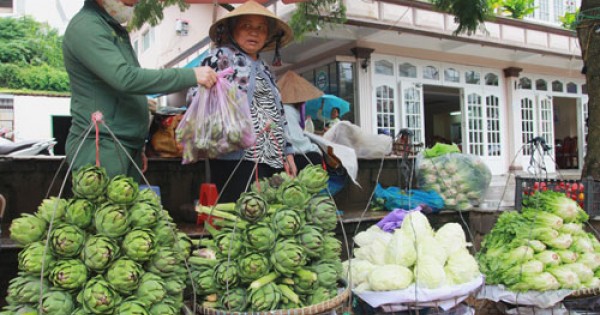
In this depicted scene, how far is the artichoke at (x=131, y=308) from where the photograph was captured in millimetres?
1149

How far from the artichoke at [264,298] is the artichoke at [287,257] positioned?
0.07 m

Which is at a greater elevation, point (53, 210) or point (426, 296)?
point (53, 210)

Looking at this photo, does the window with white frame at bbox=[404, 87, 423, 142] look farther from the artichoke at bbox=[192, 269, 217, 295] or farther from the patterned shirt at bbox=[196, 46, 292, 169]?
the artichoke at bbox=[192, 269, 217, 295]

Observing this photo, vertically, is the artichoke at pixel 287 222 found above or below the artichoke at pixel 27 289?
above

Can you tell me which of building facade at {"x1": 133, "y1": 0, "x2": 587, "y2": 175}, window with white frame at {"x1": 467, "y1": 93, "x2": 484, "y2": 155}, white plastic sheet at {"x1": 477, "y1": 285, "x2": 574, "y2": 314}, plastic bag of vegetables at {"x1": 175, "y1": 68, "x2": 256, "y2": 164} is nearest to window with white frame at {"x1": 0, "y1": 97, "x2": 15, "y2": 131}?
building facade at {"x1": 133, "y1": 0, "x2": 587, "y2": 175}

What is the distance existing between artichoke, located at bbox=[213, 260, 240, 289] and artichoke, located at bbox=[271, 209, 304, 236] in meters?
0.19

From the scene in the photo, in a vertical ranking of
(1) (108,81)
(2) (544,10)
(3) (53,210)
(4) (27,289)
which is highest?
(2) (544,10)

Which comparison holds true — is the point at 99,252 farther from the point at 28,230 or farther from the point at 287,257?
the point at 287,257

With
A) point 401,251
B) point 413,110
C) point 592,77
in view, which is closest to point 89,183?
point 401,251

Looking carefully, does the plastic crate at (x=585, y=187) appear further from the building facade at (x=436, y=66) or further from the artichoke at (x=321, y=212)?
the building facade at (x=436, y=66)

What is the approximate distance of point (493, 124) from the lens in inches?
488

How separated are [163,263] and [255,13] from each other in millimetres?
1577

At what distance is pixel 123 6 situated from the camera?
1905mm

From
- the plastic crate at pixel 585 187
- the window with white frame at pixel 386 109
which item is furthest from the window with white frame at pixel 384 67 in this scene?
the plastic crate at pixel 585 187
